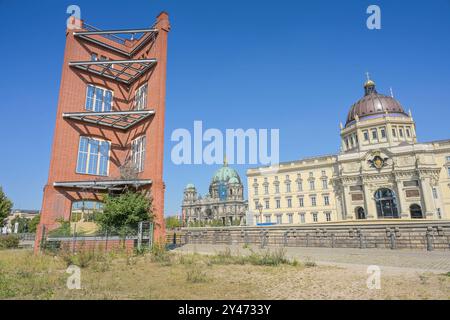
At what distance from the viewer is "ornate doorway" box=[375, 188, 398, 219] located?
184 feet

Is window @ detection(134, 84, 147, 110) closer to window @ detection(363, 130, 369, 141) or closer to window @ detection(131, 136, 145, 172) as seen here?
window @ detection(131, 136, 145, 172)

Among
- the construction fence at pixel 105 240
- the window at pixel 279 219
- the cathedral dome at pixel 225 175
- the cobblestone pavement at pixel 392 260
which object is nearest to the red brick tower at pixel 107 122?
the construction fence at pixel 105 240

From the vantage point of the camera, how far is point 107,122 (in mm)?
25188

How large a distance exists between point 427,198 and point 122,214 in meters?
56.7

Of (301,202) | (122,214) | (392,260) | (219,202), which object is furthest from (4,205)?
(219,202)

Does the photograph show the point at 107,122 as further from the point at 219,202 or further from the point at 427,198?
the point at 219,202

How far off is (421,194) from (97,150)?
2278 inches

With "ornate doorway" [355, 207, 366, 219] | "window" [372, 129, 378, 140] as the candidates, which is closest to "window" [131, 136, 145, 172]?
"ornate doorway" [355, 207, 366, 219]

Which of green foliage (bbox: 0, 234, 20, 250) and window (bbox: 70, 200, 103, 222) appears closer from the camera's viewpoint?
window (bbox: 70, 200, 103, 222)

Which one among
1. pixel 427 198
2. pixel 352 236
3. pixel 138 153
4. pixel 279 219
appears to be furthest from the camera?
pixel 279 219

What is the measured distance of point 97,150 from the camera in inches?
969

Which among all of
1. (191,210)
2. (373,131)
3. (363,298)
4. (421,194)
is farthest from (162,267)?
(191,210)

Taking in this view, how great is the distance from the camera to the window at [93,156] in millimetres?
23656

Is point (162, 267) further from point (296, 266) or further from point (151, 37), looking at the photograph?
point (151, 37)
